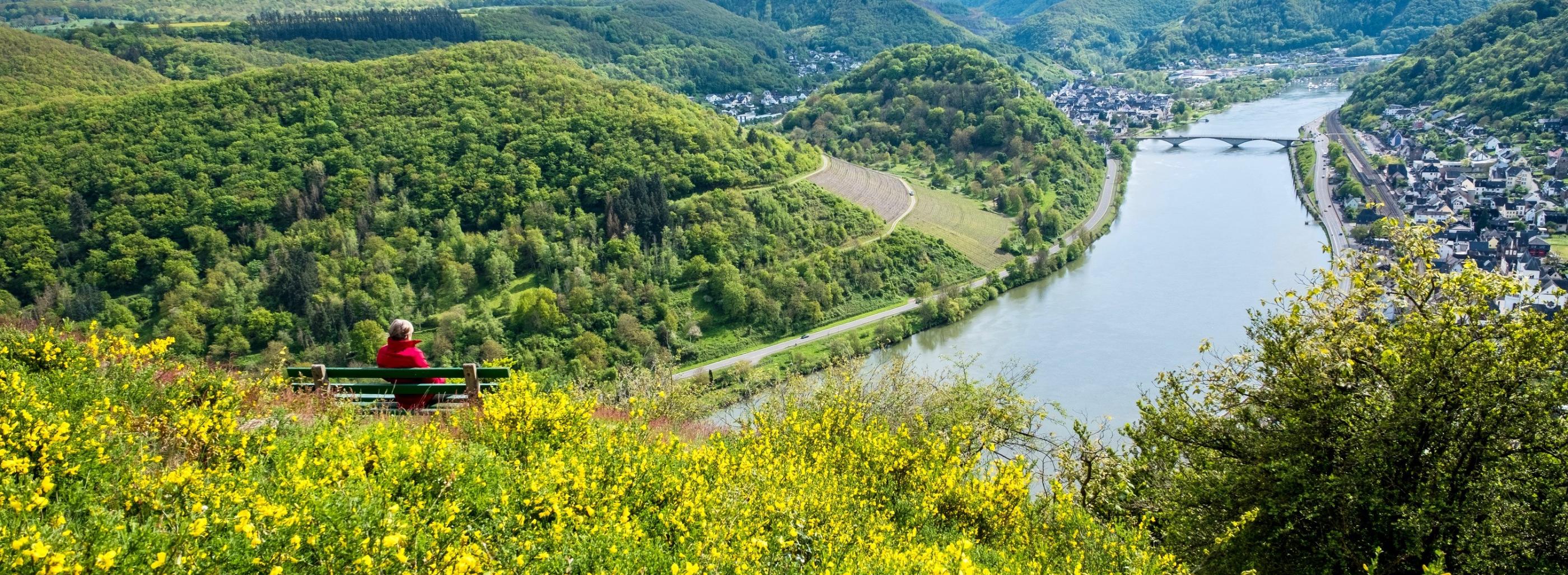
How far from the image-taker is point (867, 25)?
132500mm

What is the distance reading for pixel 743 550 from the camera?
17.8ft

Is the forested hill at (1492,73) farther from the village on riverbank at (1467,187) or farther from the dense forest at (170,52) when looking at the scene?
the dense forest at (170,52)

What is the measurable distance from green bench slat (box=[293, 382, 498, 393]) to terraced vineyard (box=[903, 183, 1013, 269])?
37406 mm

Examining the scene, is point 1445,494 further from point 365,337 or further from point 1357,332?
point 365,337

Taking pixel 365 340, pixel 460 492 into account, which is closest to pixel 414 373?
pixel 460 492

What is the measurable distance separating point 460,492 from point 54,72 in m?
61.1

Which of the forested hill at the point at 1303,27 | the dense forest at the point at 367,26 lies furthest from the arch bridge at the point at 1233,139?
the dense forest at the point at 367,26

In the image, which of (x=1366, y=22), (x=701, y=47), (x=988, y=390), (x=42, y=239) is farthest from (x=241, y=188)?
(x=1366, y=22)

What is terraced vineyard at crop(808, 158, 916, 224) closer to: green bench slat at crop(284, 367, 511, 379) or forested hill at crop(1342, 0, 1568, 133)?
green bench slat at crop(284, 367, 511, 379)

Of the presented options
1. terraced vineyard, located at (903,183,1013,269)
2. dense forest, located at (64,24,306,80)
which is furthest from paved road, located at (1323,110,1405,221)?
dense forest, located at (64,24,306,80)

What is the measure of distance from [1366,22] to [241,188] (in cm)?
13835

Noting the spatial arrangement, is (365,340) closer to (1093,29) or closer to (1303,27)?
(1303,27)

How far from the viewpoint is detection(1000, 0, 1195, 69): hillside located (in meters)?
130

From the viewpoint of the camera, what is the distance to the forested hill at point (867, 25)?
128 metres
